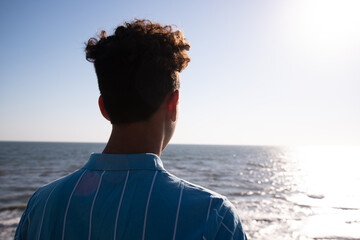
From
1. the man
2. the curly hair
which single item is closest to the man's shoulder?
the man

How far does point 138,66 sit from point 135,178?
18.8 inches

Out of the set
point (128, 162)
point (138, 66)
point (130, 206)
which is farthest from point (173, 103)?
point (130, 206)

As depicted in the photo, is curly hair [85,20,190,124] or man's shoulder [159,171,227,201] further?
curly hair [85,20,190,124]

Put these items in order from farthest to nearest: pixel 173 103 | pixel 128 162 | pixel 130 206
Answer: pixel 173 103 → pixel 128 162 → pixel 130 206

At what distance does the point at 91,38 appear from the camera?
1345mm

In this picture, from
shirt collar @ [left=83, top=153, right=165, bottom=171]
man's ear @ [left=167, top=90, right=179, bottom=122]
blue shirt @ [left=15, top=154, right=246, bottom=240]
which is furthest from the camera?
man's ear @ [left=167, top=90, right=179, bottom=122]

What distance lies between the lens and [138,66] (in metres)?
1.16

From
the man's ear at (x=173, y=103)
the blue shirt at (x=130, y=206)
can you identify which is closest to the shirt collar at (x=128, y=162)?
the blue shirt at (x=130, y=206)

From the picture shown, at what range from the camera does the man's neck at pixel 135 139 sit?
1217 mm

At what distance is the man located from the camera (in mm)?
1009

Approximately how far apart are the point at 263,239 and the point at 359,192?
38.8 ft

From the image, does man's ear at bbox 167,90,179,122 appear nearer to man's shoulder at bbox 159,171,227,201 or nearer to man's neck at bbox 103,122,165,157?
man's neck at bbox 103,122,165,157

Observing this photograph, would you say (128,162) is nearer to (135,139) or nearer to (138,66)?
(135,139)

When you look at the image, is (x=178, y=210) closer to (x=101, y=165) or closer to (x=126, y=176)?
(x=126, y=176)
